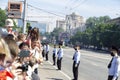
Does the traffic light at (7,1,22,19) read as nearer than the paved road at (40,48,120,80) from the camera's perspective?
No

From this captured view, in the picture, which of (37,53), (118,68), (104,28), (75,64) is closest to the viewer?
(37,53)

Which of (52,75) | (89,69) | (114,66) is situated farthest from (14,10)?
(114,66)

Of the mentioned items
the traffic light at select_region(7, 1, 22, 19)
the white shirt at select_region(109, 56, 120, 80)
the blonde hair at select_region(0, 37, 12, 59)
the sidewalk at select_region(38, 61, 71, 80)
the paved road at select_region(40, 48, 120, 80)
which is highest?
the traffic light at select_region(7, 1, 22, 19)

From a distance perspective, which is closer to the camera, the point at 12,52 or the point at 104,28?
the point at 12,52

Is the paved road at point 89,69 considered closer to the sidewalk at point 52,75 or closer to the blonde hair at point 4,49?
the sidewalk at point 52,75

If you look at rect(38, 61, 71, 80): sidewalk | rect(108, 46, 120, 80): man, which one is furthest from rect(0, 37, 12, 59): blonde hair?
rect(38, 61, 71, 80): sidewalk

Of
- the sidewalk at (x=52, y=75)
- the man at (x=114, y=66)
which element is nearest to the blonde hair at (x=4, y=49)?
the man at (x=114, y=66)

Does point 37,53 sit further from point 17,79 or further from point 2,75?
point 2,75

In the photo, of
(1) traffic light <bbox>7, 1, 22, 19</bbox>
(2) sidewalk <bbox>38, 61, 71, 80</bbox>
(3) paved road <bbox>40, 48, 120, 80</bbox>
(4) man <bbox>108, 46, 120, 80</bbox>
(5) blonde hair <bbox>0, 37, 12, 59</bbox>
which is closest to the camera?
(5) blonde hair <bbox>0, 37, 12, 59</bbox>

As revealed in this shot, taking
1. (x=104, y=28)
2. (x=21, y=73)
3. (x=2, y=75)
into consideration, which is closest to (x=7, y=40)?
(x=2, y=75)

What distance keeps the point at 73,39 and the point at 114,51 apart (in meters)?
180

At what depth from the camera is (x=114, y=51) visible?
11750 mm

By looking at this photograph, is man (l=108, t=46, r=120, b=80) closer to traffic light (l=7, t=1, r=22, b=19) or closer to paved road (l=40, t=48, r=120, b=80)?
paved road (l=40, t=48, r=120, b=80)

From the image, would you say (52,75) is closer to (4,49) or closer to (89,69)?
(89,69)
